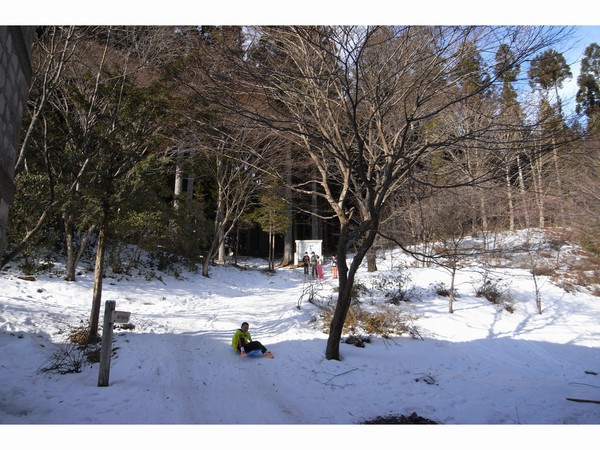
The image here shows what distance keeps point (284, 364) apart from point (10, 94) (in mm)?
5849

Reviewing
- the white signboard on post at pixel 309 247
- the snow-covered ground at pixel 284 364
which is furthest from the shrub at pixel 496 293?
the white signboard on post at pixel 309 247

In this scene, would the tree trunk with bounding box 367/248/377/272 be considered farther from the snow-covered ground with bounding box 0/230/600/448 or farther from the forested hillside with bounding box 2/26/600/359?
the forested hillside with bounding box 2/26/600/359

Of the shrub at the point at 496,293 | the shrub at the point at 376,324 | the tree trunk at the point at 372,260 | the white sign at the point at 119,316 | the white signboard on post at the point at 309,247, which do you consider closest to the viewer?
the white sign at the point at 119,316

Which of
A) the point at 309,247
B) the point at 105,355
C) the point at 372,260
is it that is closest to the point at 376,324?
the point at 105,355

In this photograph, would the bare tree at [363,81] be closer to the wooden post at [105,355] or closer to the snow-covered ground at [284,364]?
the snow-covered ground at [284,364]

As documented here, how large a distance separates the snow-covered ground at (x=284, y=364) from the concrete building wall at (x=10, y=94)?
2.54 meters

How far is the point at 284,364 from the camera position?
23.7 feet

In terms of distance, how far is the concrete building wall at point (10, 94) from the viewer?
3.88 meters

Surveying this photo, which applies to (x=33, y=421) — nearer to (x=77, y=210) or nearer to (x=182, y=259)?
(x=77, y=210)

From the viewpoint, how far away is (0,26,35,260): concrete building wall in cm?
388

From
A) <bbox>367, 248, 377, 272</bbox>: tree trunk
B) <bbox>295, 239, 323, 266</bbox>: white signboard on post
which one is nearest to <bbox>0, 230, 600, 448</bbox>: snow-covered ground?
<bbox>367, 248, 377, 272</bbox>: tree trunk

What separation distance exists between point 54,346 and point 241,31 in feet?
22.1

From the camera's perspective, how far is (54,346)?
23.9ft

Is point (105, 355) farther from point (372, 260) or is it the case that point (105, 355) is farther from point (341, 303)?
point (372, 260)
